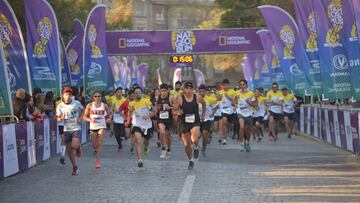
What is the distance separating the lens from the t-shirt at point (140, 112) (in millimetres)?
16734

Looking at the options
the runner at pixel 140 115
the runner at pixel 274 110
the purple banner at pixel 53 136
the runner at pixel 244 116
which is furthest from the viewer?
the runner at pixel 274 110

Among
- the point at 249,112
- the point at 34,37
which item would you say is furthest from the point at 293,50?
the point at 34,37

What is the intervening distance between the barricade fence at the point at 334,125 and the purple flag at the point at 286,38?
155cm

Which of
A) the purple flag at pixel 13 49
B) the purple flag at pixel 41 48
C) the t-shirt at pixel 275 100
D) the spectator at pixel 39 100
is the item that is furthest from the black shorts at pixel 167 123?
the t-shirt at pixel 275 100

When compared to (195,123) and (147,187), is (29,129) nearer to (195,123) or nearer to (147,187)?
(195,123)

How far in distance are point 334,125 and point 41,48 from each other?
8501mm

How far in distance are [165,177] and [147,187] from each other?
150 cm

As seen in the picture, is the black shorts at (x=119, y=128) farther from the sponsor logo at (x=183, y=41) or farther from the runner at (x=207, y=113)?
the sponsor logo at (x=183, y=41)

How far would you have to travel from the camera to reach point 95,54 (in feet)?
84.8

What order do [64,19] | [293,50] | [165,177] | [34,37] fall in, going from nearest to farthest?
[165,177]
[34,37]
[293,50]
[64,19]

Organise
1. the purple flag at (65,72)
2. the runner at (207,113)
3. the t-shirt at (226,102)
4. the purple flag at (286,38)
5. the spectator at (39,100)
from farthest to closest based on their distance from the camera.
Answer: the purple flag at (286,38)
the purple flag at (65,72)
the t-shirt at (226,102)
the spectator at (39,100)
the runner at (207,113)

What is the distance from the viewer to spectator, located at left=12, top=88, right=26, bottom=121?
16.9 metres

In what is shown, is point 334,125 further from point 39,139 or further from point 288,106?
point 39,139

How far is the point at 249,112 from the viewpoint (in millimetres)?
20453
